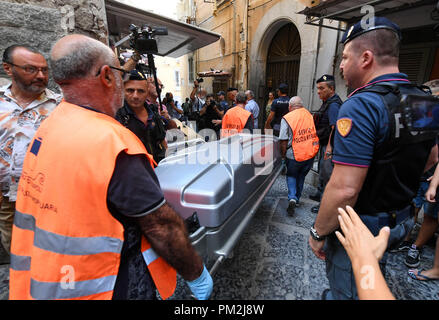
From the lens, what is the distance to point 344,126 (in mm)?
1146

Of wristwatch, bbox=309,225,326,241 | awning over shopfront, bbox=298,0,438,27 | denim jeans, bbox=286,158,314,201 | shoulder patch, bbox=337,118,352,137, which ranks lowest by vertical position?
denim jeans, bbox=286,158,314,201

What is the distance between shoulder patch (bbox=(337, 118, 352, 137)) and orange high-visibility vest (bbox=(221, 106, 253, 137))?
2527 millimetres

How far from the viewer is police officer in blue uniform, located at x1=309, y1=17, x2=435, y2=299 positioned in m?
1.07

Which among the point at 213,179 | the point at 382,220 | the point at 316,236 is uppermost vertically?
the point at 213,179

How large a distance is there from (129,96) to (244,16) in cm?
851

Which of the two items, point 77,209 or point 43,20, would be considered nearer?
point 77,209

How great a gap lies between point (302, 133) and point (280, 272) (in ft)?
6.23

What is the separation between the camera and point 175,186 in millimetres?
1495

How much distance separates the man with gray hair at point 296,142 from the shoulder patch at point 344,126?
1921mm

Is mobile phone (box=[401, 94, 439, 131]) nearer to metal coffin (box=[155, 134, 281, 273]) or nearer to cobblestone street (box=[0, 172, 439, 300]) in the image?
metal coffin (box=[155, 134, 281, 273])

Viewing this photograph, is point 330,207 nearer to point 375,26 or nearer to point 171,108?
point 375,26

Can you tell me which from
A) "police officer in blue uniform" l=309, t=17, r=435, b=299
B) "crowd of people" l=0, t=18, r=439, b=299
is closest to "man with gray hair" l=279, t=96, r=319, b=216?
"crowd of people" l=0, t=18, r=439, b=299

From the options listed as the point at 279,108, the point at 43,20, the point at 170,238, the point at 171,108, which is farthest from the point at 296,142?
the point at 171,108
